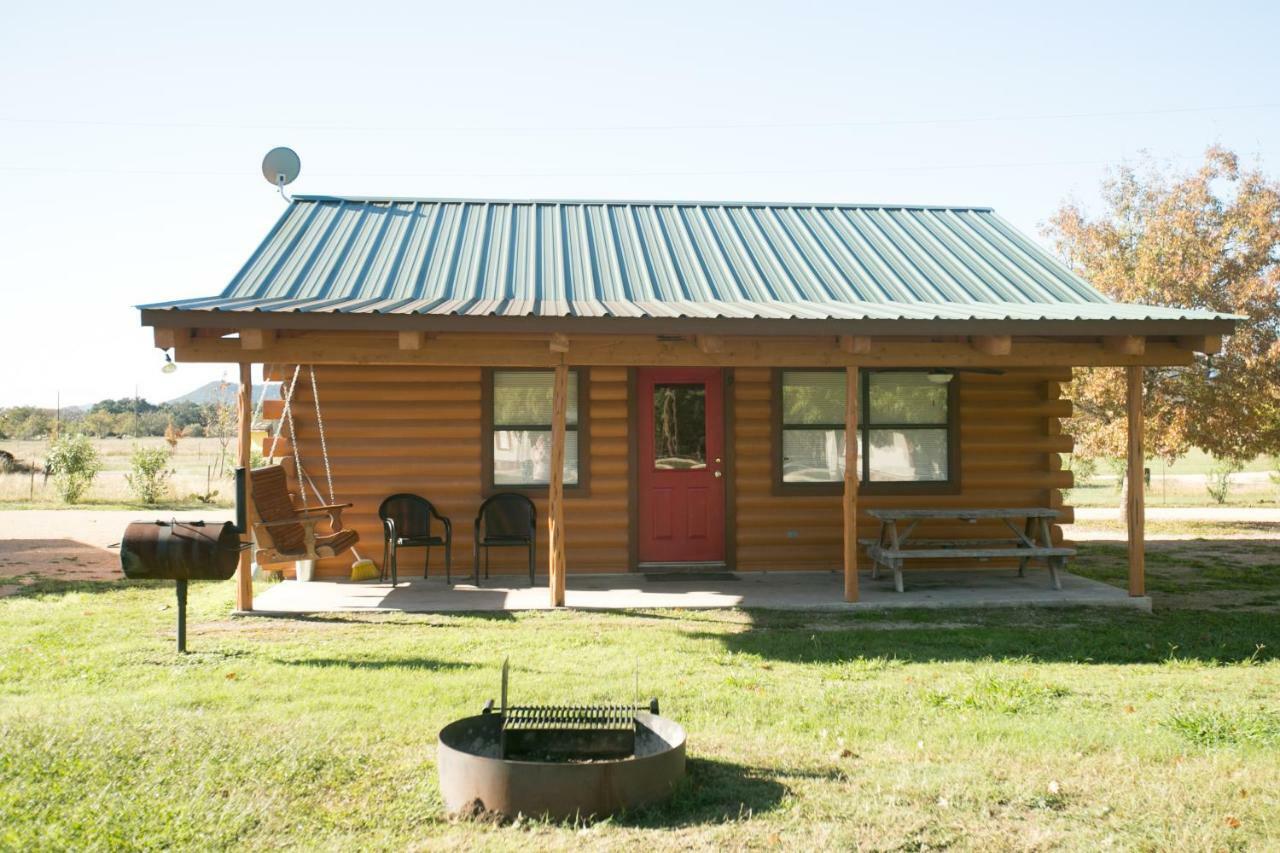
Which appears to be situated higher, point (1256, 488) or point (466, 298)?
point (466, 298)

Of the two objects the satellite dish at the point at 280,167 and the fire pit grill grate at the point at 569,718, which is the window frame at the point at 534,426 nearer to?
the satellite dish at the point at 280,167

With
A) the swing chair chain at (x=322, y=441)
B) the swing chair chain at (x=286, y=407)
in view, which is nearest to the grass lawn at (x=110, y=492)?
the swing chair chain at (x=286, y=407)

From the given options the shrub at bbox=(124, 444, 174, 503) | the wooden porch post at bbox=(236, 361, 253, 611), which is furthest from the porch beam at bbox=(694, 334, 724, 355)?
the shrub at bbox=(124, 444, 174, 503)

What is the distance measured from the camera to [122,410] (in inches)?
2847

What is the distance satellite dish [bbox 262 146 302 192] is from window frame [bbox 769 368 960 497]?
237 inches

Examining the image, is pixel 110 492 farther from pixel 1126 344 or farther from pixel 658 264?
pixel 1126 344

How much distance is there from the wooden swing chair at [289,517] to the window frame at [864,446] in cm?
410

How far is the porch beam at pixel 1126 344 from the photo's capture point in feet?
27.5

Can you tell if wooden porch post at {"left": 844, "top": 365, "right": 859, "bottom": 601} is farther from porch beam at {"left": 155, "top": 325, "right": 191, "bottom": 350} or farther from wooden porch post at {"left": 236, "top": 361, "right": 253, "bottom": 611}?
porch beam at {"left": 155, "top": 325, "right": 191, "bottom": 350}

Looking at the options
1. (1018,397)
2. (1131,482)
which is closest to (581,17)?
(1018,397)

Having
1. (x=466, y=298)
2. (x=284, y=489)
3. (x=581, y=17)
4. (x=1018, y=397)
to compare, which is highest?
(x=581, y=17)

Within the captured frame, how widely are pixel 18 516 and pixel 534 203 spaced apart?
11.8 meters

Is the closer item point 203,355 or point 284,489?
point 203,355

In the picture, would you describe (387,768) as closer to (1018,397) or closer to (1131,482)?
(1131,482)
